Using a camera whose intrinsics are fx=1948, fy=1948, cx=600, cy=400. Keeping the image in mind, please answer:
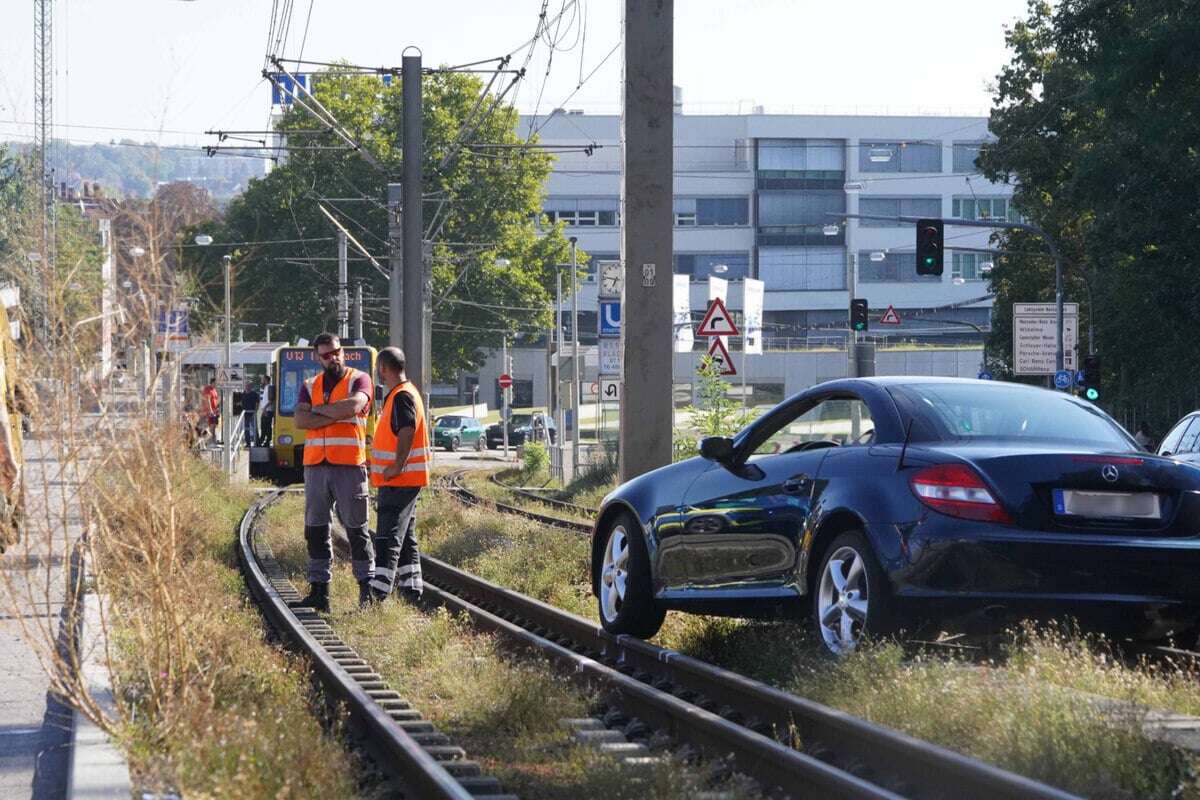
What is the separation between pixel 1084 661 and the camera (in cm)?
811

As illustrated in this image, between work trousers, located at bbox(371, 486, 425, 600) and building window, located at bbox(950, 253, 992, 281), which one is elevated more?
building window, located at bbox(950, 253, 992, 281)

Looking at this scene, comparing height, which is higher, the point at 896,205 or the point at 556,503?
the point at 896,205

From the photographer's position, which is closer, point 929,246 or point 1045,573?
point 1045,573

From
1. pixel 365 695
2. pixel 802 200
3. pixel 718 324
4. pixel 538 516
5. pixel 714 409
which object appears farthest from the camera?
pixel 802 200

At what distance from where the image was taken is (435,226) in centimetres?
7275

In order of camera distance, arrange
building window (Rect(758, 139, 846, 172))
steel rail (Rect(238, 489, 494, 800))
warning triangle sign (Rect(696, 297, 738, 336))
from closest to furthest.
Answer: steel rail (Rect(238, 489, 494, 800))
warning triangle sign (Rect(696, 297, 738, 336))
building window (Rect(758, 139, 846, 172))

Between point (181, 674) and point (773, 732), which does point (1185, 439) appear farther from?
point (181, 674)

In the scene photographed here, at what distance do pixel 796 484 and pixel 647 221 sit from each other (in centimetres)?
607

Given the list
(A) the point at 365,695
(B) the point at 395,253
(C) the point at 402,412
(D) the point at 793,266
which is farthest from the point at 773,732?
(D) the point at 793,266

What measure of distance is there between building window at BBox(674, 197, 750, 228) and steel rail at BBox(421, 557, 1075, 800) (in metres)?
84.2

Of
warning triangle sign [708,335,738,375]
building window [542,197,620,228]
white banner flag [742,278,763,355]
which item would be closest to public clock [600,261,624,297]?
warning triangle sign [708,335,738,375]

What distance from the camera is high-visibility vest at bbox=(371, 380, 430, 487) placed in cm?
1366

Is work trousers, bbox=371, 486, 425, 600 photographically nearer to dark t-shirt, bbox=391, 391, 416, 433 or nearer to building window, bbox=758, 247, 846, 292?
Answer: dark t-shirt, bbox=391, 391, 416, 433

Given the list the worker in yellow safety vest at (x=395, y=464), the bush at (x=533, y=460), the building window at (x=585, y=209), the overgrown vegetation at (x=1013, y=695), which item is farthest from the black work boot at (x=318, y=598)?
the building window at (x=585, y=209)
